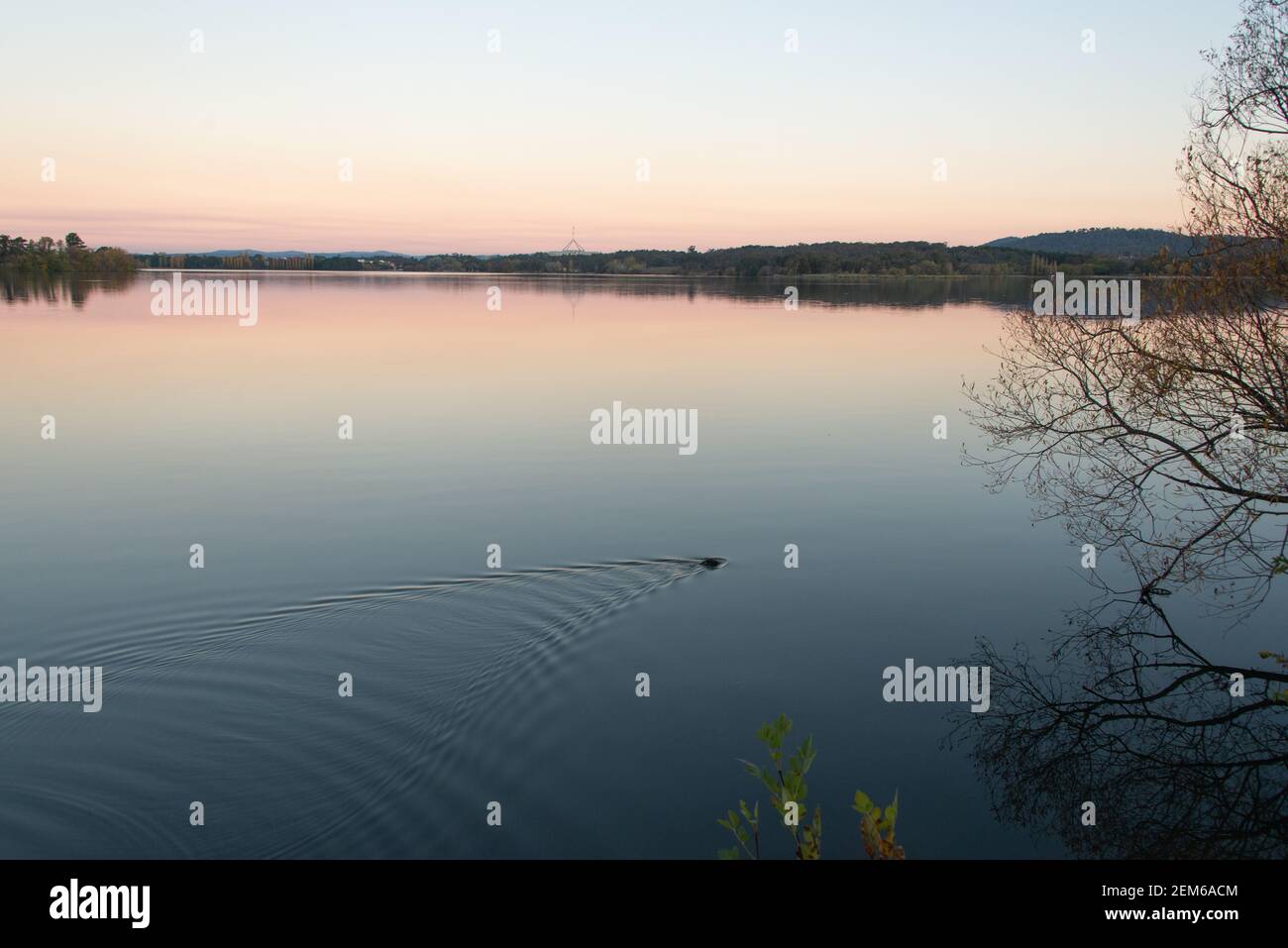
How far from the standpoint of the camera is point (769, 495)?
20031 mm

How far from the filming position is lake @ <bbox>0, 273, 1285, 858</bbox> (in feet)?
28.4

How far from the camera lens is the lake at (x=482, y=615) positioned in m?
8.66

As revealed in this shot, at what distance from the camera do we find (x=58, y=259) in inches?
5846

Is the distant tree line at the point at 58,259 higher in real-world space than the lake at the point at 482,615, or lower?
higher

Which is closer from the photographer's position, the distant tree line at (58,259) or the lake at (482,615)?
the lake at (482,615)

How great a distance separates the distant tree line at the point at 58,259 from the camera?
147 m

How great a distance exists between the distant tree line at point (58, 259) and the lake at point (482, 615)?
5585 inches

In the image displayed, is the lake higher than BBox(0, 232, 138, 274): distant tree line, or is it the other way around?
BBox(0, 232, 138, 274): distant tree line

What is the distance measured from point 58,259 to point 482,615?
169225 mm

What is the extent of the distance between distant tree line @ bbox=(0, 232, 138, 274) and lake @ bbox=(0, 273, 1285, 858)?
142m

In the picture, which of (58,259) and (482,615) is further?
(58,259)

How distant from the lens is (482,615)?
12.7 metres

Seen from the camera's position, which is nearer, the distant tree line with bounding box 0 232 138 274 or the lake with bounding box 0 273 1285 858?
the lake with bounding box 0 273 1285 858

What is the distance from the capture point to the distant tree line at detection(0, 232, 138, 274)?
146875 millimetres
